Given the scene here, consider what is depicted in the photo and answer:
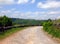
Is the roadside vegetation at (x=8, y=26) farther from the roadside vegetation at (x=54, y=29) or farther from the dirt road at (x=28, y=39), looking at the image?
the roadside vegetation at (x=54, y=29)

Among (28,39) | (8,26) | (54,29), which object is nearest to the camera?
(28,39)

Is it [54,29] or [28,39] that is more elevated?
[54,29]

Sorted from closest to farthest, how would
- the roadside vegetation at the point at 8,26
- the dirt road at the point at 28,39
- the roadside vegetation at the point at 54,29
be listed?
the dirt road at the point at 28,39 → the roadside vegetation at the point at 54,29 → the roadside vegetation at the point at 8,26

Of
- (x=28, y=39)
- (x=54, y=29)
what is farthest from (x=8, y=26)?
(x=28, y=39)

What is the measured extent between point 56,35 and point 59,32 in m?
0.77

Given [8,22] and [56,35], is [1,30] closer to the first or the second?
[56,35]

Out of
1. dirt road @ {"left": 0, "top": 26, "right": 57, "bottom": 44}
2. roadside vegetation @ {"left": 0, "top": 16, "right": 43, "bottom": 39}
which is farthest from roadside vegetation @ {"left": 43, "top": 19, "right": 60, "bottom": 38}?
roadside vegetation @ {"left": 0, "top": 16, "right": 43, "bottom": 39}

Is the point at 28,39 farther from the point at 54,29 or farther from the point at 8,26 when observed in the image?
the point at 8,26

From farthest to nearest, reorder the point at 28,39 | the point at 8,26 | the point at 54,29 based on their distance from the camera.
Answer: the point at 8,26 < the point at 54,29 < the point at 28,39

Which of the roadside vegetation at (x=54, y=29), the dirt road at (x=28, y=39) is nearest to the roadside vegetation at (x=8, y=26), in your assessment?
the dirt road at (x=28, y=39)

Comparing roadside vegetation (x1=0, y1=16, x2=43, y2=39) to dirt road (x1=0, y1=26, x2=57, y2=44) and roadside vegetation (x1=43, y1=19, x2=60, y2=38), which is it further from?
roadside vegetation (x1=43, y1=19, x2=60, y2=38)

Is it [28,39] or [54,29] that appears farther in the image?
[54,29]

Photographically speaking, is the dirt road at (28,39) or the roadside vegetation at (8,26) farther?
the roadside vegetation at (8,26)

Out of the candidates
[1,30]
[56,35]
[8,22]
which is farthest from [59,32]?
[8,22]
